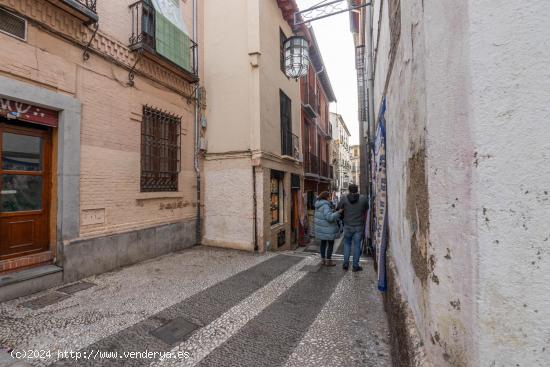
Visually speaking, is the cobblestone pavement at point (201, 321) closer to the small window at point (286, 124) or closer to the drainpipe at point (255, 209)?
the drainpipe at point (255, 209)

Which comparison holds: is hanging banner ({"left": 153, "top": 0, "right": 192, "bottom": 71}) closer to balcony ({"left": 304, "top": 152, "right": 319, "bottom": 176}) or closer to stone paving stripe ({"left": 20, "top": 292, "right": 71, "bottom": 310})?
stone paving stripe ({"left": 20, "top": 292, "right": 71, "bottom": 310})

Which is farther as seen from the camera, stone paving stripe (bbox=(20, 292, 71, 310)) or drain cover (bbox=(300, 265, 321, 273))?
drain cover (bbox=(300, 265, 321, 273))

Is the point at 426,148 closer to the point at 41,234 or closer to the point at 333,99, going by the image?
the point at 41,234

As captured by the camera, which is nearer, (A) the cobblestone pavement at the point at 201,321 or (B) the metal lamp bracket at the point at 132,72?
(A) the cobblestone pavement at the point at 201,321

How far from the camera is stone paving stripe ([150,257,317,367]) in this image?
275cm

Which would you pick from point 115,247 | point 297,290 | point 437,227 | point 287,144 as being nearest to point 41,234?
point 115,247

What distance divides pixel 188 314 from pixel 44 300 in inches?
91.0

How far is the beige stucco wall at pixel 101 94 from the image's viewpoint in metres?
4.47

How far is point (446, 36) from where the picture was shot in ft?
4.44

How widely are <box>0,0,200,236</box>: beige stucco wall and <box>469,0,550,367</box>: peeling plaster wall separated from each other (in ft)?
19.5

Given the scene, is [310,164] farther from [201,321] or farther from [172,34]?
[201,321]

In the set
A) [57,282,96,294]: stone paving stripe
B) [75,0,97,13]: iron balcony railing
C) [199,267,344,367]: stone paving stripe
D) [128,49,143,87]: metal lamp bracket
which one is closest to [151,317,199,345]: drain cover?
[199,267,344,367]: stone paving stripe

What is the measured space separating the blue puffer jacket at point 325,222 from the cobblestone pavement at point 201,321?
3.38ft

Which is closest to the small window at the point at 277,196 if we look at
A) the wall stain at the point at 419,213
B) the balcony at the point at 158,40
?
the balcony at the point at 158,40
